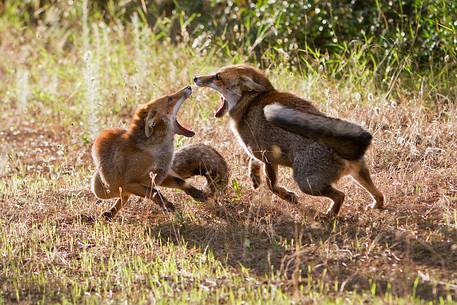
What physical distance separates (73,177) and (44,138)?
7.74 feet

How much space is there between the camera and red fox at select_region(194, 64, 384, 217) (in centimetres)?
755

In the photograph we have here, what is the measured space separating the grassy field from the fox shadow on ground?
0.05ft

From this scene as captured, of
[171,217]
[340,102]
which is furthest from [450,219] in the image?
[340,102]

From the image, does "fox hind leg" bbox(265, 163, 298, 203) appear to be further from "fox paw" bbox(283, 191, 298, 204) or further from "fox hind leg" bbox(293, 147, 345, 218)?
"fox hind leg" bbox(293, 147, 345, 218)

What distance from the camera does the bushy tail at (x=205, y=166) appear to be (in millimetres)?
8594

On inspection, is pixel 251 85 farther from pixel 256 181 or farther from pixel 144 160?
pixel 144 160

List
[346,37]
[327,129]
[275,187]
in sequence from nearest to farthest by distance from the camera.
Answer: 1. [327,129]
2. [275,187]
3. [346,37]

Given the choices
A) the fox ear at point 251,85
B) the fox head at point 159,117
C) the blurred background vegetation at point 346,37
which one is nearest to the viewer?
the fox head at point 159,117

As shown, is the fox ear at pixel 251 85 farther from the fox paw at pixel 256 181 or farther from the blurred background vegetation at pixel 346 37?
the blurred background vegetation at pixel 346 37

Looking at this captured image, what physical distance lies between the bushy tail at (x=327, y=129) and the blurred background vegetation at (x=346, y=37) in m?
2.50

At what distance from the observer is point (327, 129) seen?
24.7 feet

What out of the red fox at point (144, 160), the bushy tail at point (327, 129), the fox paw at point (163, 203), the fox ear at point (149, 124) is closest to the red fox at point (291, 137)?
the bushy tail at point (327, 129)

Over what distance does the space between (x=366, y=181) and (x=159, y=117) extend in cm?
197

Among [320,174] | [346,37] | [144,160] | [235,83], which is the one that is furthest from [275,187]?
[346,37]
